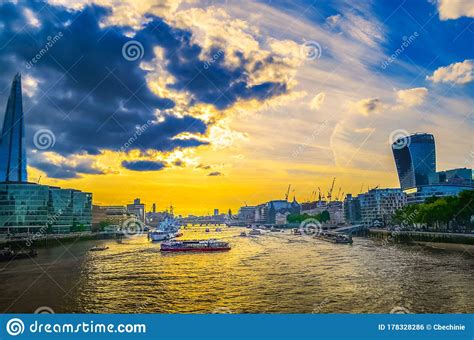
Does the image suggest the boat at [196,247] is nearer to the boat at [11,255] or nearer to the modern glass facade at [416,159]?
the boat at [11,255]

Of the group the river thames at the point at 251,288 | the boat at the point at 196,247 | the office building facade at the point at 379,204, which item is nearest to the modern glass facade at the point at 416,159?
the office building facade at the point at 379,204

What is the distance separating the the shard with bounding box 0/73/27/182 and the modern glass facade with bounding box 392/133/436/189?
92.5 m

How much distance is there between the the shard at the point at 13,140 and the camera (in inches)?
2222

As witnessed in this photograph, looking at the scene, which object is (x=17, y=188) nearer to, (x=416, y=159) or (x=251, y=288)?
(x=251, y=288)

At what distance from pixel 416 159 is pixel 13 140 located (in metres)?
97.4

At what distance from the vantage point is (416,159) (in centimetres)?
10994

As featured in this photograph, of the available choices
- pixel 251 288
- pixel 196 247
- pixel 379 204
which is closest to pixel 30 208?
pixel 196 247

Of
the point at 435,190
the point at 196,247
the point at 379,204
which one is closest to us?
the point at 196,247

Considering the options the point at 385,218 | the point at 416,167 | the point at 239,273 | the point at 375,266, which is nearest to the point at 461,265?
the point at 375,266

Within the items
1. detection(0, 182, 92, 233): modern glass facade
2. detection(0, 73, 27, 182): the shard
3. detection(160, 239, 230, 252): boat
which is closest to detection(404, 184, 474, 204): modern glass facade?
detection(160, 239, 230, 252): boat

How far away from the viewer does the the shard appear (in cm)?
5644

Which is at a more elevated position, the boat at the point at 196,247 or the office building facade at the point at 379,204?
the office building facade at the point at 379,204

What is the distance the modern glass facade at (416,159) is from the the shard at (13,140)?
9253 cm

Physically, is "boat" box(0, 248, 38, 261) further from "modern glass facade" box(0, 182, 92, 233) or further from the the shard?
the the shard
